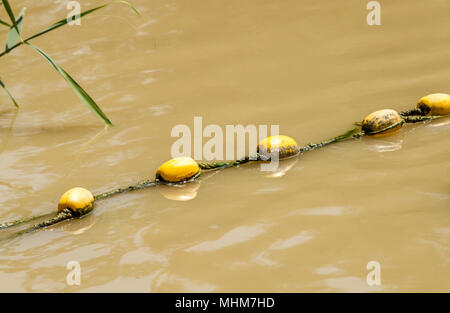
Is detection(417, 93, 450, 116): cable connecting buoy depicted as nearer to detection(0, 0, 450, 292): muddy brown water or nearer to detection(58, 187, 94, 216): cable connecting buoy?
detection(0, 0, 450, 292): muddy brown water

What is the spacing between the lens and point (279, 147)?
2.80m

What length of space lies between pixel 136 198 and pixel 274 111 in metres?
1.07

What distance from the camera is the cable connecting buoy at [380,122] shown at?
2.96 metres

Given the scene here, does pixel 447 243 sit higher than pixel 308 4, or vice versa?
pixel 308 4

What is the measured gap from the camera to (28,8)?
18.6 feet

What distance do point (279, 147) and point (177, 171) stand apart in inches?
18.2

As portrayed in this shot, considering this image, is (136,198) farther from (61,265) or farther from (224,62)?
(224,62)

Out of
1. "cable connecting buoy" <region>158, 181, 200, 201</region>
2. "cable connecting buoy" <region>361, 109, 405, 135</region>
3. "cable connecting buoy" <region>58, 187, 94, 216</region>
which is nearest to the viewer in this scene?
"cable connecting buoy" <region>58, 187, 94, 216</region>

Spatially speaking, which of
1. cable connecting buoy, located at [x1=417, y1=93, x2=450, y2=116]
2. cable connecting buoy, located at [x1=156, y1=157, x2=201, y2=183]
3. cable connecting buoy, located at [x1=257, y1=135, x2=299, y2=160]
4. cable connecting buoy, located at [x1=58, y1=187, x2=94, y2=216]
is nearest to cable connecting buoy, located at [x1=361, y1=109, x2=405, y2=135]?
cable connecting buoy, located at [x1=417, y1=93, x2=450, y2=116]

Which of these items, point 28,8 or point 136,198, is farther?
point 28,8

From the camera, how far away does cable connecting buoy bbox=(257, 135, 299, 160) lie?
110 inches

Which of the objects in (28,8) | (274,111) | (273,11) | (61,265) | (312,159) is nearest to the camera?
(61,265)

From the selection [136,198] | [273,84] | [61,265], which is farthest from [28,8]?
[61,265]

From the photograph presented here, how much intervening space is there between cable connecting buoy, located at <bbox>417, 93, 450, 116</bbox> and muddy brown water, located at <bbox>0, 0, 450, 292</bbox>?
65mm
